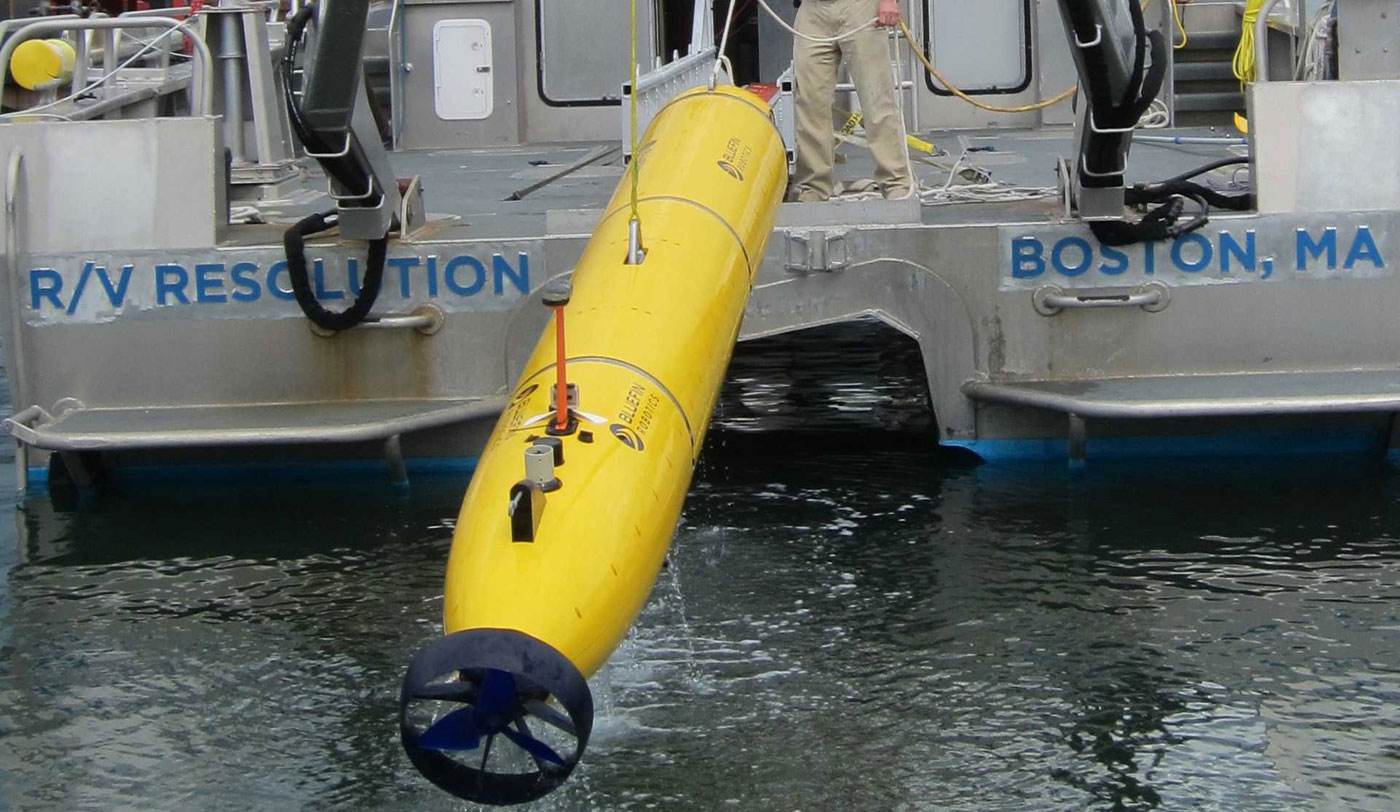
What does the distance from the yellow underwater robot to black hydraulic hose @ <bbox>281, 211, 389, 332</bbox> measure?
6.45 feet

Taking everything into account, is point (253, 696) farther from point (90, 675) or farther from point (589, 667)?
point (589, 667)

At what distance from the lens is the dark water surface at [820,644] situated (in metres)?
5.68

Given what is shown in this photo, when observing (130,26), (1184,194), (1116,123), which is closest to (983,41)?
(1184,194)

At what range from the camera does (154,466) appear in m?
9.02

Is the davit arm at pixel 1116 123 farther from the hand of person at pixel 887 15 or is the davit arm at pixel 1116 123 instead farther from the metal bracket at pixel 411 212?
the metal bracket at pixel 411 212

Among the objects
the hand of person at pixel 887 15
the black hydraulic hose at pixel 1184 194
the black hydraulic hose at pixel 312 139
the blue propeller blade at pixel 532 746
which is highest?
the hand of person at pixel 887 15

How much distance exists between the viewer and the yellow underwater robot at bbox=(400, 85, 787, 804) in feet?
13.6

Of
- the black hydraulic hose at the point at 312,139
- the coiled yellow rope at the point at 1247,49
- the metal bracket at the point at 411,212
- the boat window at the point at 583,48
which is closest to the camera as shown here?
the black hydraulic hose at the point at 312,139

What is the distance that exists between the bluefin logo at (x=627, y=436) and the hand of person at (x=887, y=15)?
4323 millimetres

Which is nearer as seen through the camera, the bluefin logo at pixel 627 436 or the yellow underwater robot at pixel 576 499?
the yellow underwater robot at pixel 576 499

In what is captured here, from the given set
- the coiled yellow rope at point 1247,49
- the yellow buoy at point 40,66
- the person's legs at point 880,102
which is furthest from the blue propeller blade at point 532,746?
the yellow buoy at point 40,66

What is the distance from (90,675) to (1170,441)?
4962mm

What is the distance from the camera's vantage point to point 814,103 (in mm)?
9148

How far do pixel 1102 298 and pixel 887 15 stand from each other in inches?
66.7
